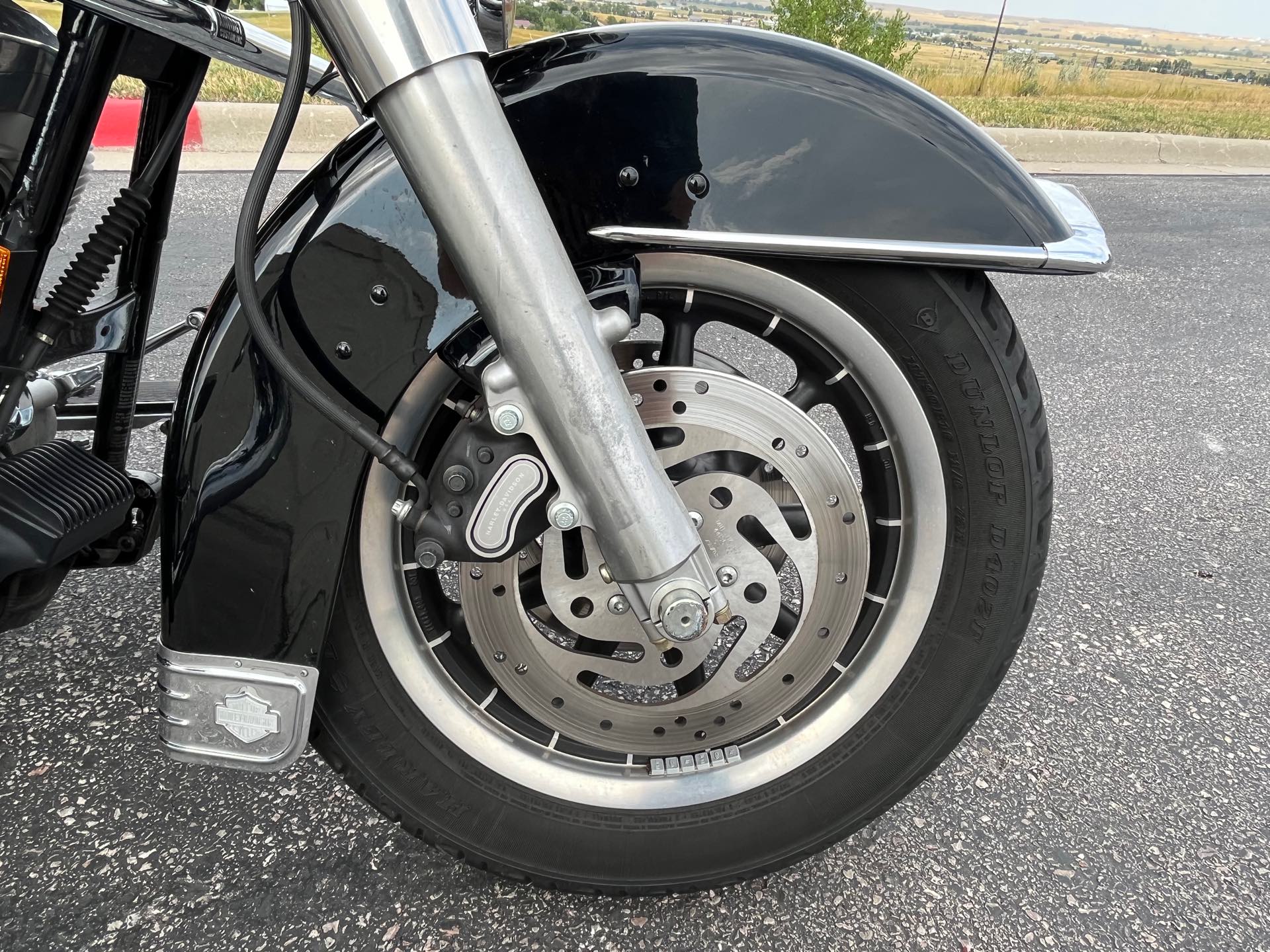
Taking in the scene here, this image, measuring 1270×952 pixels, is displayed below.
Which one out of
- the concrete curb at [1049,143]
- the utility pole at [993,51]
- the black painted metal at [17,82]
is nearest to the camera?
the black painted metal at [17,82]

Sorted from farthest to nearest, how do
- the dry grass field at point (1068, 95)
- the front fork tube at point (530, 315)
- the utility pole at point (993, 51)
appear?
the utility pole at point (993, 51) → the dry grass field at point (1068, 95) → the front fork tube at point (530, 315)

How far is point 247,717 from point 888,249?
880 millimetres

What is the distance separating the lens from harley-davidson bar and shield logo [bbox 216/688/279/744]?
3.43 ft

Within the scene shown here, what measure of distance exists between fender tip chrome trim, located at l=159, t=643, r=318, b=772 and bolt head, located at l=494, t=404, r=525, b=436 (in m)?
0.39

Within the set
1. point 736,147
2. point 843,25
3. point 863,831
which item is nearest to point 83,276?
point 736,147

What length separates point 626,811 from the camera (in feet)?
3.85

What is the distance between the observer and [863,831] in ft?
4.53

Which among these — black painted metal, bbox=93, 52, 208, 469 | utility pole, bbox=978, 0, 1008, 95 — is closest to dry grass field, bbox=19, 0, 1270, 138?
utility pole, bbox=978, 0, 1008, 95

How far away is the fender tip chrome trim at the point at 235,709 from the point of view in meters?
1.04

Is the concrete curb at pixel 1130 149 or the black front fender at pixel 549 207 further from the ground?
the black front fender at pixel 549 207

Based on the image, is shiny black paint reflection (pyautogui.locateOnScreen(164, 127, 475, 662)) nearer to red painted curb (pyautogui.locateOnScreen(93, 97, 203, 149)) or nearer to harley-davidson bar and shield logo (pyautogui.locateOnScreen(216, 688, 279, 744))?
harley-davidson bar and shield logo (pyautogui.locateOnScreen(216, 688, 279, 744))

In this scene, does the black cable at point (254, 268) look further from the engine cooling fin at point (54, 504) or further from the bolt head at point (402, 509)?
the engine cooling fin at point (54, 504)

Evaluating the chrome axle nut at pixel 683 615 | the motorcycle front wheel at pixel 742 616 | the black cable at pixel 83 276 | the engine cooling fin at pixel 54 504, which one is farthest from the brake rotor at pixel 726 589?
the black cable at pixel 83 276

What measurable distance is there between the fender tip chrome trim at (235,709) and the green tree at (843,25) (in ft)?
25.2
